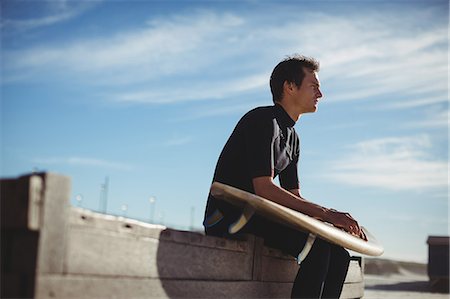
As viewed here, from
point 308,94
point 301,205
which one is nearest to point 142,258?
point 301,205

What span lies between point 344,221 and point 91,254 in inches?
74.6

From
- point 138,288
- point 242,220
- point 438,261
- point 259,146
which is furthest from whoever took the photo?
point 438,261

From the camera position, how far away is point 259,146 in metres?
3.29

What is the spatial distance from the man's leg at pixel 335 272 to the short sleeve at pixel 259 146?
703 millimetres

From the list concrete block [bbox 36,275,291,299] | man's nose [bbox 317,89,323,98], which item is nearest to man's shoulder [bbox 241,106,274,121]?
man's nose [bbox 317,89,323,98]

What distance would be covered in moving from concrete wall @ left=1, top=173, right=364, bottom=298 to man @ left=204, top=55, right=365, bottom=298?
36 centimetres

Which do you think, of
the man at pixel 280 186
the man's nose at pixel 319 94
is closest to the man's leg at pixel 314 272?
the man at pixel 280 186

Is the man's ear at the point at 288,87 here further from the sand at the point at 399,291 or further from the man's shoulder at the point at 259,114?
the sand at the point at 399,291

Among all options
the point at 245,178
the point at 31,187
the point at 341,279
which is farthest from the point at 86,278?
the point at 341,279

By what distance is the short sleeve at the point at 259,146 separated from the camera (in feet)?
10.6

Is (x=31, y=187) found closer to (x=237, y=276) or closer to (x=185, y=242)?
(x=185, y=242)

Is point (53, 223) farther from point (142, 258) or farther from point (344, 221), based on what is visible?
point (344, 221)

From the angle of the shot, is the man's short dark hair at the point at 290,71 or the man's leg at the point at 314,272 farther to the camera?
the man's short dark hair at the point at 290,71

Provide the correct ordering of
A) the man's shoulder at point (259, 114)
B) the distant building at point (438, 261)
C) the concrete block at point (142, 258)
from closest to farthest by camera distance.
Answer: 1. the concrete block at point (142, 258)
2. the man's shoulder at point (259, 114)
3. the distant building at point (438, 261)
